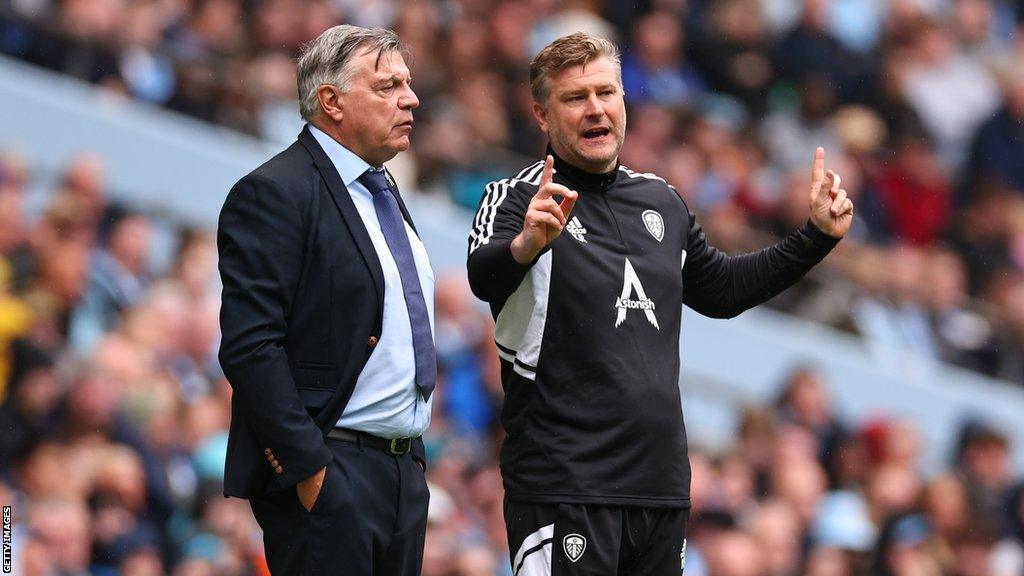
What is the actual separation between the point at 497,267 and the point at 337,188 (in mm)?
540

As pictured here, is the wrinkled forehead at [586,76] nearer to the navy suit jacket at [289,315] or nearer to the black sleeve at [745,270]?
the black sleeve at [745,270]

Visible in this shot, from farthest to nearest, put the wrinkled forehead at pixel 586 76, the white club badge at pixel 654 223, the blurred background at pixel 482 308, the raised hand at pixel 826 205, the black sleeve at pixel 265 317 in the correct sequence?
the blurred background at pixel 482 308 → the raised hand at pixel 826 205 → the white club badge at pixel 654 223 → the wrinkled forehead at pixel 586 76 → the black sleeve at pixel 265 317

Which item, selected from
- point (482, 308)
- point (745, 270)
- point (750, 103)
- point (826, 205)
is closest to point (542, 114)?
point (745, 270)

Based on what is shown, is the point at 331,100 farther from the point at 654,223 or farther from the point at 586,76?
the point at 654,223

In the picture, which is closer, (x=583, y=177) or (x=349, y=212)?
(x=349, y=212)

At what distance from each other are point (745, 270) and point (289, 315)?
57.5 inches

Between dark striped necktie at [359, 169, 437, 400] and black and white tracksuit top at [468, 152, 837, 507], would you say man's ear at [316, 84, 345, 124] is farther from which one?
black and white tracksuit top at [468, 152, 837, 507]

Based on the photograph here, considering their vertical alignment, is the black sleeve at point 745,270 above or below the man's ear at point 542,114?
below

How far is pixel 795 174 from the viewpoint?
13914 mm

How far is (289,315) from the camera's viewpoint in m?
5.07

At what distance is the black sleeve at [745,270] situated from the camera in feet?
18.4

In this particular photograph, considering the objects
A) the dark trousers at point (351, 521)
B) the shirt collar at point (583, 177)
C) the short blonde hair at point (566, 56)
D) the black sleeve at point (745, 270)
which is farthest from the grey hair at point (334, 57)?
the black sleeve at point (745, 270)

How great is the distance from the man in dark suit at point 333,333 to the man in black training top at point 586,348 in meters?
0.28
